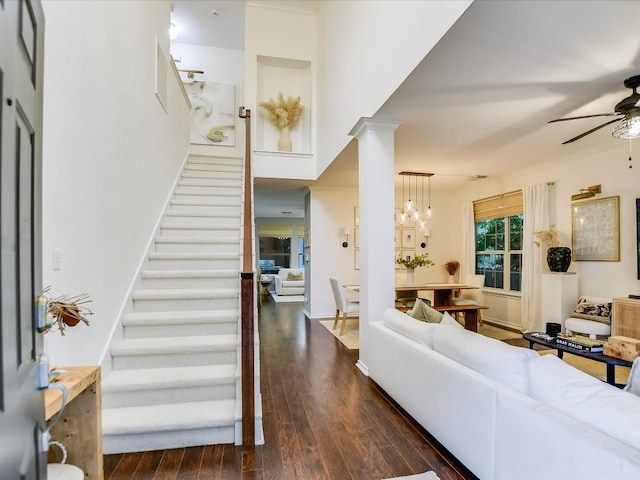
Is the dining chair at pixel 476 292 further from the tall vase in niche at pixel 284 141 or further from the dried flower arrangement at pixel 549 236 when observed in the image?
the tall vase in niche at pixel 284 141

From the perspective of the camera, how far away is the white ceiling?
1918 mm

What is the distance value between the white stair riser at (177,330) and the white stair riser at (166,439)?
827 millimetres

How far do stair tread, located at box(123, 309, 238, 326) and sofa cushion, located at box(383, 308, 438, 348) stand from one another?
134 cm

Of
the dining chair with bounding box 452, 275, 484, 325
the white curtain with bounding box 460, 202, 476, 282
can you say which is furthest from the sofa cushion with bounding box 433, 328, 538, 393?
the white curtain with bounding box 460, 202, 476, 282

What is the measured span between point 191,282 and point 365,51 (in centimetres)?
295

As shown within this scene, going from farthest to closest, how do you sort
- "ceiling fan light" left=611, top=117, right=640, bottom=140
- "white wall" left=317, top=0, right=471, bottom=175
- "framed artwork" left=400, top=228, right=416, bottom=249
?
"framed artwork" left=400, top=228, right=416, bottom=249 < "ceiling fan light" left=611, top=117, right=640, bottom=140 < "white wall" left=317, top=0, right=471, bottom=175

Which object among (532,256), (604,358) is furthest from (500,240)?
(604,358)

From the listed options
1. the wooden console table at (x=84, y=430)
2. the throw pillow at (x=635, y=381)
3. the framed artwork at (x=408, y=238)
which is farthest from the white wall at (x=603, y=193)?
the wooden console table at (x=84, y=430)

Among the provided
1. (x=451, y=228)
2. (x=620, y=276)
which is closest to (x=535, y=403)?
(x=620, y=276)

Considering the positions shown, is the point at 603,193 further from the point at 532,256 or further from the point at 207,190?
the point at 207,190

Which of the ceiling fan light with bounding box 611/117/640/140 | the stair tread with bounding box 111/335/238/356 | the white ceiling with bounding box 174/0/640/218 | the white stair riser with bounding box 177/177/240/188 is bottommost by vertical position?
the stair tread with bounding box 111/335/238/356

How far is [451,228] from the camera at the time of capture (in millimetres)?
7508

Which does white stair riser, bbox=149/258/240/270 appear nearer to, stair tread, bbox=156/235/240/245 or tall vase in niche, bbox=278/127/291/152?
stair tread, bbox=156/235/240/245

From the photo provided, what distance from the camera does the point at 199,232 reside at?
398cm
